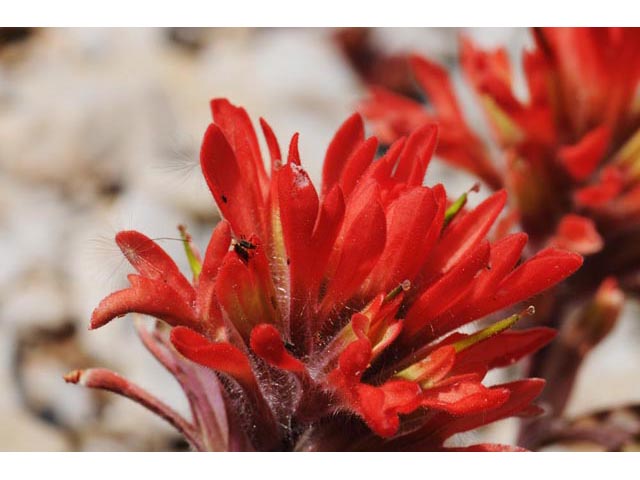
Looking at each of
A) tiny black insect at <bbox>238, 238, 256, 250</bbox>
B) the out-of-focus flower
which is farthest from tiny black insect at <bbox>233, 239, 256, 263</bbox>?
the out-of-focus flower

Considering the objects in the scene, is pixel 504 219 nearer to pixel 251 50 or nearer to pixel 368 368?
pixel 368 368

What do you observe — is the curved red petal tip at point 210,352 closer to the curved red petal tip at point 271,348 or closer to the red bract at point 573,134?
the curved red petal tip at point 271,348

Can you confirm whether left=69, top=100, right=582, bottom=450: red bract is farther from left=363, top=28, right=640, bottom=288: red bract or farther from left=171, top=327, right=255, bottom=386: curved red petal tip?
left=363, top=28, right=640, bottom=288: red bract

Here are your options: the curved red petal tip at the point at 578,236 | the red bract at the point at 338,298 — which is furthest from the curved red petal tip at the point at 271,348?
the curved red petal tip at the point at 578,236

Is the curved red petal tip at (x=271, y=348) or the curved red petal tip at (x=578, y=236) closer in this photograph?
the curved red petal tip at (x=271, y=348)

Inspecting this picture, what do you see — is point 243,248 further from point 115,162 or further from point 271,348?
point 115,162

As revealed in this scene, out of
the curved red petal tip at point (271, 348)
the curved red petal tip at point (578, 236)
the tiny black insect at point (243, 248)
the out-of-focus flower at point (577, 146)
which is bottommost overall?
the curved red petal tip at point (271, 348)

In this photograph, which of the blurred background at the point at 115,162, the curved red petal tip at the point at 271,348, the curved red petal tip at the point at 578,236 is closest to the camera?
the curved red petal tip at the point at 271,348

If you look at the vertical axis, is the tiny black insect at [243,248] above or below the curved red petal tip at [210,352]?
above

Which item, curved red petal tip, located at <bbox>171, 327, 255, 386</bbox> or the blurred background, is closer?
curved red petal tip, located at <bbox>171, 327, 255, 386</bbox>
